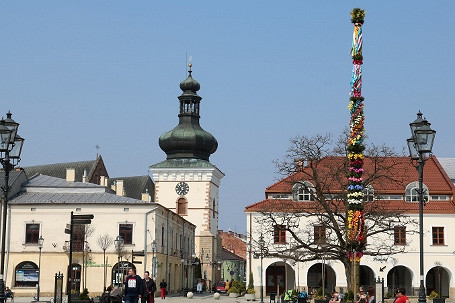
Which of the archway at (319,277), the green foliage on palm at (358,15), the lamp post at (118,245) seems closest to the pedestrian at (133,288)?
the green foliage on palm at (358,15)

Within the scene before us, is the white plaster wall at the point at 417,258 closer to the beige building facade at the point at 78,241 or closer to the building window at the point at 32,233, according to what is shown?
the beige building facade at the point at 78,241

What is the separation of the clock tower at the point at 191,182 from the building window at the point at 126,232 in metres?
28.1

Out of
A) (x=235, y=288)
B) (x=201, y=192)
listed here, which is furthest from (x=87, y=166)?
(x=235, y=288)

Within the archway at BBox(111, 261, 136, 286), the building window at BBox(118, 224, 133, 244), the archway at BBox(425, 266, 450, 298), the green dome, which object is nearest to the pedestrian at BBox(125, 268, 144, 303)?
the archway at BBox(111, 261, 136, 286)

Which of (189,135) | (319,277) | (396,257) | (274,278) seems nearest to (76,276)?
(274,278)

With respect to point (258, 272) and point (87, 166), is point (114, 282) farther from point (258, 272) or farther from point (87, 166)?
point (87, 166)

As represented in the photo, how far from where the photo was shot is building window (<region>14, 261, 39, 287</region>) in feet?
178

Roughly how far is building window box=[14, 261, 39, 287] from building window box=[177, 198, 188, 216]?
3019cm

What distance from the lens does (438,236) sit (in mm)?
55875

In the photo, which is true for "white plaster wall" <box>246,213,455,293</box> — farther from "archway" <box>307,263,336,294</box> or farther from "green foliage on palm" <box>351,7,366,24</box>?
"green foliage on palm" <box>351,7,366,24</box>

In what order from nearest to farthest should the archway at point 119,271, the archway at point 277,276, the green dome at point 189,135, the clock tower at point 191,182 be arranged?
the archway at point 119,271 → the archway at point 277,276 → the clock tower at point 191,182 → the green dome at point 189,135

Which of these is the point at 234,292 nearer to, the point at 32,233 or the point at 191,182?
the point at 32,233

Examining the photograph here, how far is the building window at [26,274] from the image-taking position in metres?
54.2

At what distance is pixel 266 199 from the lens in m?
58.7
